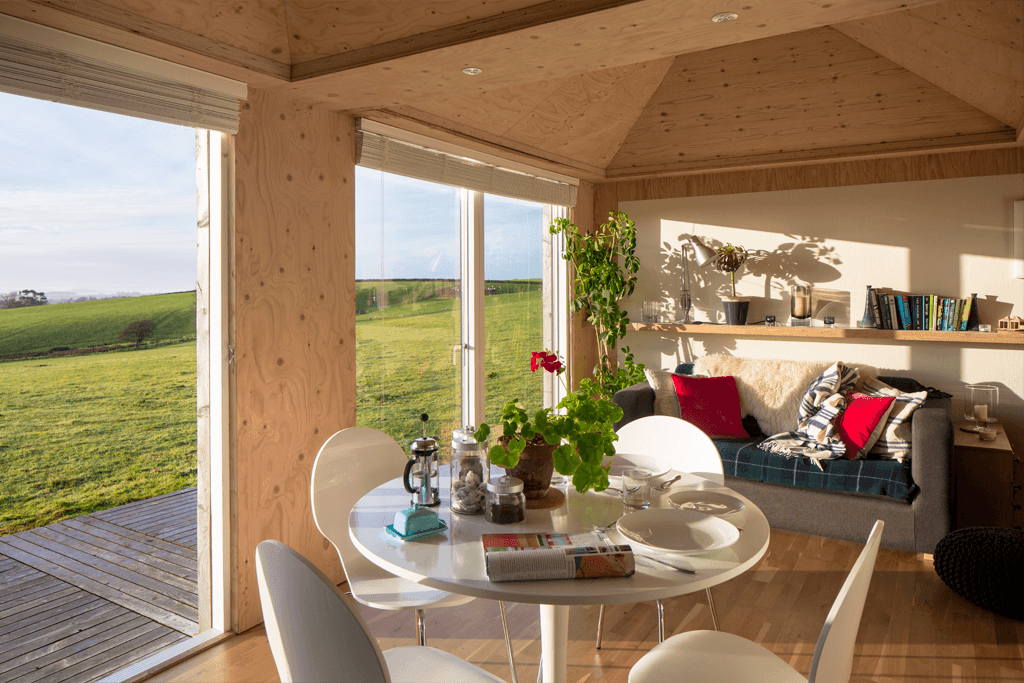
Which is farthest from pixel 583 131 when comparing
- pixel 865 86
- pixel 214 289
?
pixel 214 289

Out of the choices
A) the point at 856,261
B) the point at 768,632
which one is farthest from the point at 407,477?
the point at 856,261

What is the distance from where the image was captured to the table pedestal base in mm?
1824

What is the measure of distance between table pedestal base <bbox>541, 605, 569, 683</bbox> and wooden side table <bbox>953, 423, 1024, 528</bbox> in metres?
2.87

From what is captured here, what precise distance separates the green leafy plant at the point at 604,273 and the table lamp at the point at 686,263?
368mm

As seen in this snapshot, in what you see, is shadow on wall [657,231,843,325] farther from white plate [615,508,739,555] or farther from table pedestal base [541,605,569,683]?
table pedestal base [541,605,569,683]

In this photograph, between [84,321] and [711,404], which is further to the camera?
[84,321]

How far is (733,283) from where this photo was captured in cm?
500

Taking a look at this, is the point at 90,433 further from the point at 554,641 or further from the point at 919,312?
the point at 919,312

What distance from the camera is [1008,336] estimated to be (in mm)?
4039

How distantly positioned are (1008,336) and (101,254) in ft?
18.2

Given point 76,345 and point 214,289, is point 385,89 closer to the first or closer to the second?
point 214,289

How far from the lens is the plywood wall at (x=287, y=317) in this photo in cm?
278

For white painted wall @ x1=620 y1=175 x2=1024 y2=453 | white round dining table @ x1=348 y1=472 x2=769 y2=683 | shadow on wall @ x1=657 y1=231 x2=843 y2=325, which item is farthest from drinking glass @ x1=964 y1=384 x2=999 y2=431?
white round dining table @ x1=348 y1=472 x2=769 y2=683

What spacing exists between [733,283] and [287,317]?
336 centimetres
